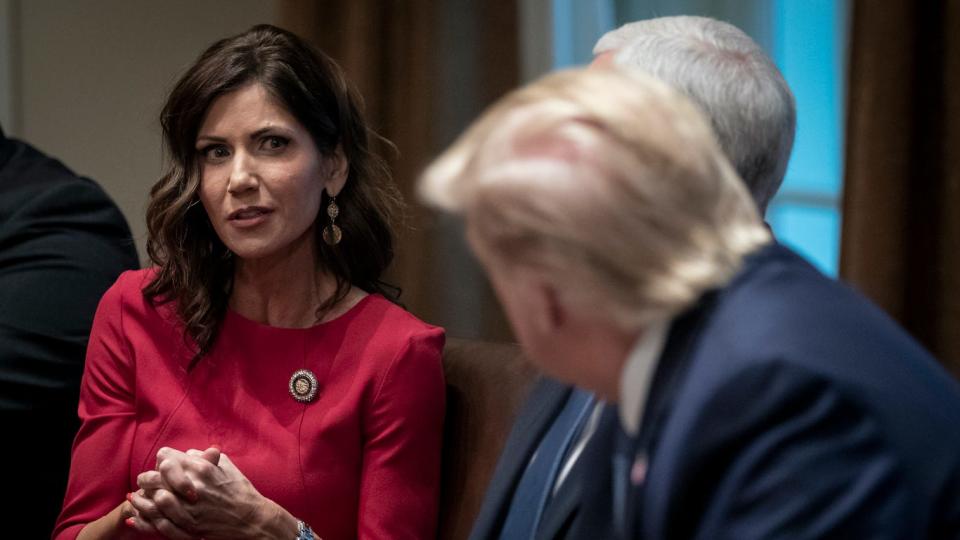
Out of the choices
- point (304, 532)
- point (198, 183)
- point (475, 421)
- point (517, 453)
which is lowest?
point (304, 532)

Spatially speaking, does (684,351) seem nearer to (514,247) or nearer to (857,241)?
(514,247)

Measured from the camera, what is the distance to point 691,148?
1.04 m

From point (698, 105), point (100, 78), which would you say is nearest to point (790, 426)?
point (698, 105)

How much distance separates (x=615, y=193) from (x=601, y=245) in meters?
0.05

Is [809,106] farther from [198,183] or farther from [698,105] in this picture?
[198,183]

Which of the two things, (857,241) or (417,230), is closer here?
(857,241)

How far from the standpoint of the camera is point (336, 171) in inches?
90.2

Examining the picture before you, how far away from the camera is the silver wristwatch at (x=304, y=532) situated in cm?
202

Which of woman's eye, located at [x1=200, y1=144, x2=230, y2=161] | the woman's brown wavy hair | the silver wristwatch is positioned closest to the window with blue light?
the woman's brown wavy hair

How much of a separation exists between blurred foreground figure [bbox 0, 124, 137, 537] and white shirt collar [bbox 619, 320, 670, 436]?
5.47ft

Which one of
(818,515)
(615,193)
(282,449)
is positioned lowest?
(282,449)

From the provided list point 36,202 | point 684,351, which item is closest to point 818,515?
point 684,351

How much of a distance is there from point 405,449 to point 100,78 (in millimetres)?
2451

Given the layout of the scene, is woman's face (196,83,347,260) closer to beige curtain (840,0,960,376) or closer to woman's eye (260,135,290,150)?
woman's eye (260,135,290,150)
